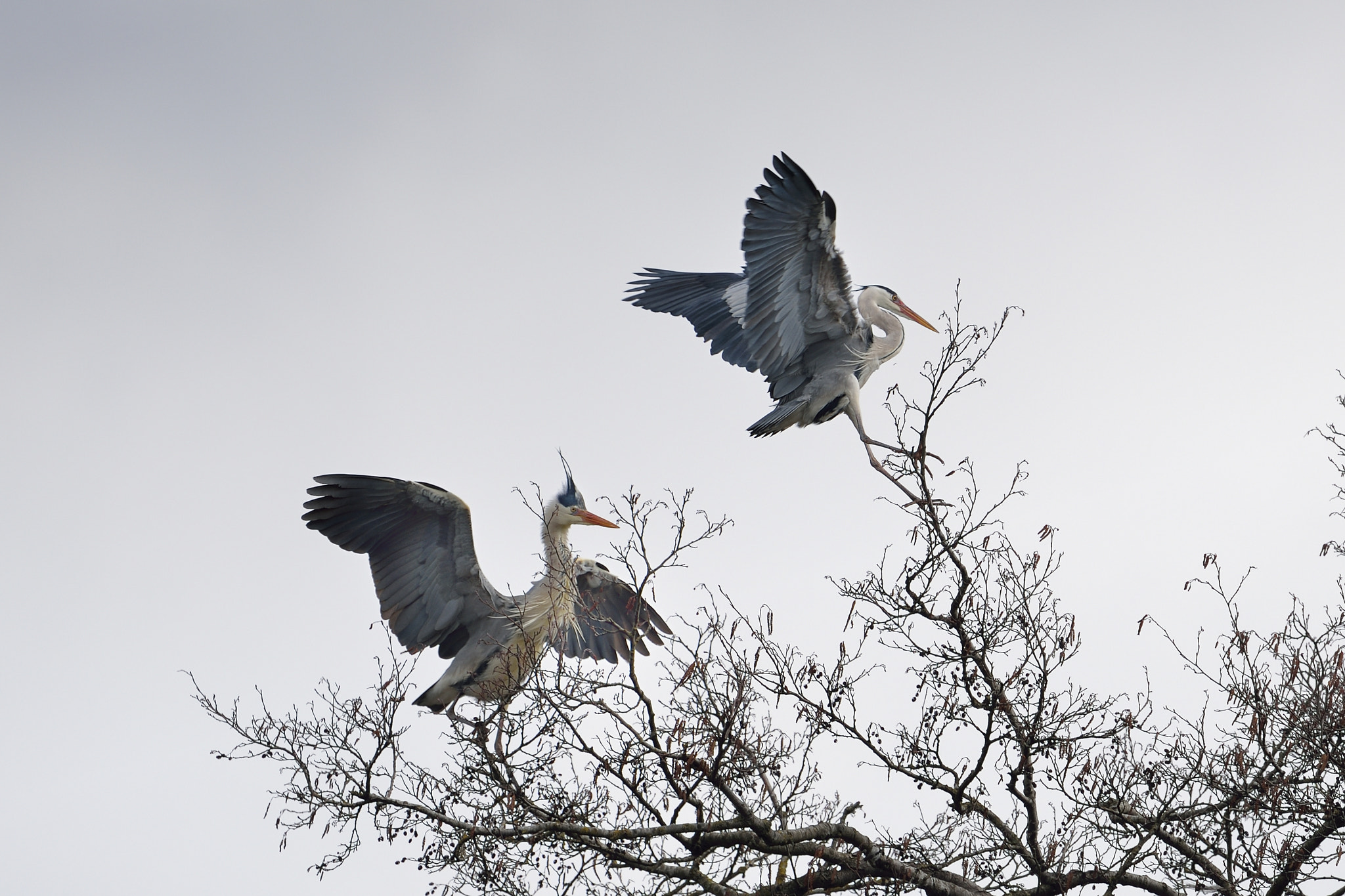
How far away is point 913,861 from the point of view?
20.3ft

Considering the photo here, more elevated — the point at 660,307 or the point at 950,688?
the point at 660,307

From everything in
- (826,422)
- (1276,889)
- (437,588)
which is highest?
(826,422)

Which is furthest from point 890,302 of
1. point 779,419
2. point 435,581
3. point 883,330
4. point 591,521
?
point 435,581

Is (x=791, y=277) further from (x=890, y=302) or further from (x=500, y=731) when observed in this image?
(x=500, y=731)

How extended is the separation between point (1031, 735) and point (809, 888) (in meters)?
1.30

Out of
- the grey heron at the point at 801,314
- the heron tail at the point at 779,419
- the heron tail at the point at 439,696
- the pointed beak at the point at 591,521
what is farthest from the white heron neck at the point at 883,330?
the heron tail at the point at 439,696

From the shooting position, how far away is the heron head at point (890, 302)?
1016 centimetres

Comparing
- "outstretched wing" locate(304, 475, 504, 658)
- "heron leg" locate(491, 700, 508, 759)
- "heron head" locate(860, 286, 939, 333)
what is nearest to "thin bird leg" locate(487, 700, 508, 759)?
"heron leg" locate(491, 700, 508, 759)

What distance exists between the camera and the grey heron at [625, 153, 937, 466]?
880cm

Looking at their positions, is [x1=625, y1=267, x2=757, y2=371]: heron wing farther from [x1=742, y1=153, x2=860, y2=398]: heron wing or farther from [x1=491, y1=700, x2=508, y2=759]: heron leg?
[x1=491, y1=700, x2=508, y2=759]: heron leg

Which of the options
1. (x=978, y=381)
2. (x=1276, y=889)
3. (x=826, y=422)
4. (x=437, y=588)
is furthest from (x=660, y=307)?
(x=1276, y=889)

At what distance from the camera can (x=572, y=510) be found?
391 inches

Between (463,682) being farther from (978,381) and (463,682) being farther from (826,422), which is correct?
(978,381)

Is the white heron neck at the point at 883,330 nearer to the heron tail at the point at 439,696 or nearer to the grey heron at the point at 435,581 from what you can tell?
the grey heron at the point at 435,581
